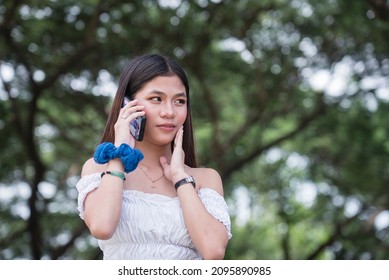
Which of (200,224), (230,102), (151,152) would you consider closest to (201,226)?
(200,224)

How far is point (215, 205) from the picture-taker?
266 centimetres

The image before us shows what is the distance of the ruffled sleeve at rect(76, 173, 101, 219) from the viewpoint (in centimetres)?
257

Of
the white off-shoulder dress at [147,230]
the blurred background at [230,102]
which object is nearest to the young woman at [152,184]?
the white off-shoulder dress at [147,230]

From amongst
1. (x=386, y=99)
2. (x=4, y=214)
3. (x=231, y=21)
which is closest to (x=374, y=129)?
(x=386, y=99)

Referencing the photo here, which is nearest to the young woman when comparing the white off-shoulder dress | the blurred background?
the white off-shoulder dress

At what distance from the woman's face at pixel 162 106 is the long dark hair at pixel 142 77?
0.03m

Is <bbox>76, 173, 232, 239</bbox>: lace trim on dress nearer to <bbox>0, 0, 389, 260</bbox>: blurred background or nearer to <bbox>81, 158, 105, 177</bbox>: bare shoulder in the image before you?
<bbox>81, 158, 105, 177</bbox>: bare shoulder

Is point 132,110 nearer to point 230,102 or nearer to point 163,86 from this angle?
point 163,86

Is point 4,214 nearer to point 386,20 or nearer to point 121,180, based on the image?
point 386,20

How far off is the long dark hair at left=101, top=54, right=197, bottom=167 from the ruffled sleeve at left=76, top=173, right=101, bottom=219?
217 millimetres

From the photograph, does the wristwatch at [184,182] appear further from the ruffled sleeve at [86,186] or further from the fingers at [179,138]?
the ruffled sleeve at [86,186]

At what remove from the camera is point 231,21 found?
10.1 m

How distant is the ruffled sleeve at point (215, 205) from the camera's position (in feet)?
8.64

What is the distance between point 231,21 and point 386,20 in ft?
6.98
